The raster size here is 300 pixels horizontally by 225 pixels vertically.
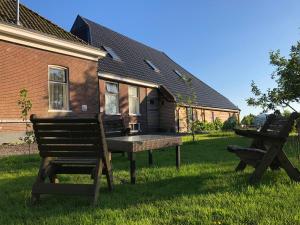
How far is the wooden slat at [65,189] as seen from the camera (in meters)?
4.20

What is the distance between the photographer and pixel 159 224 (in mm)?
3346

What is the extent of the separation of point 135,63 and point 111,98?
5.33 m

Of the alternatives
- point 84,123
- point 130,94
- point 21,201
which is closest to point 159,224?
point 84,123

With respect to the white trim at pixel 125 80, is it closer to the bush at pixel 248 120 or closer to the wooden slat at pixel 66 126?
the wooden slat at pixel 66 126

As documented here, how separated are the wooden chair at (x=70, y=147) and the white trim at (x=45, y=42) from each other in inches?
385

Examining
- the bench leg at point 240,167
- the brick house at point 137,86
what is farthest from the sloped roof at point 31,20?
the bench leg at point 240,167

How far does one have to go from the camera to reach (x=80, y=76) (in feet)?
55.2

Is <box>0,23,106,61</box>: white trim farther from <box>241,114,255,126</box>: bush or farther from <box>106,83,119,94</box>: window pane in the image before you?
<box>241,114,255,126</box>: bush

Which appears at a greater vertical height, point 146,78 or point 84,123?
point 146,78

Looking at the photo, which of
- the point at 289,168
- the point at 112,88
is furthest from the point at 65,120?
the point at 112,88

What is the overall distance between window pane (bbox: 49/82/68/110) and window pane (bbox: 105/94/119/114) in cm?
348

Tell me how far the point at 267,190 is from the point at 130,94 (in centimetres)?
1720

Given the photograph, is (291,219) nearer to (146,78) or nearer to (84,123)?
(84,123)

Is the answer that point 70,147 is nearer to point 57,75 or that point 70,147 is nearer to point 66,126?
point 66,126
